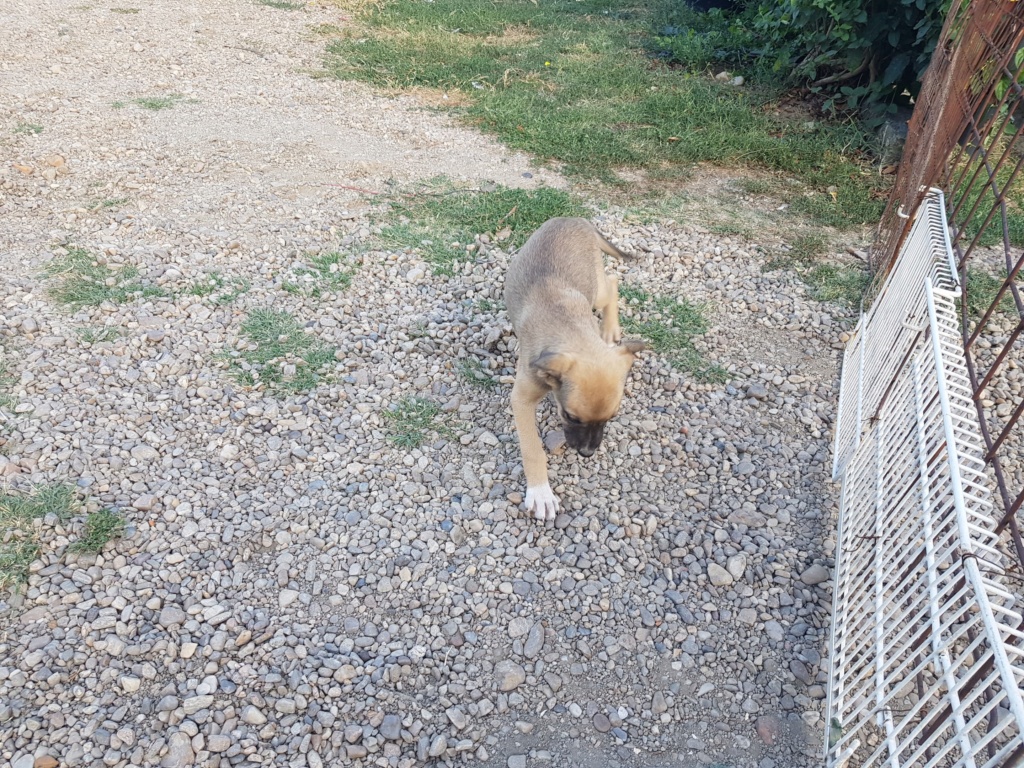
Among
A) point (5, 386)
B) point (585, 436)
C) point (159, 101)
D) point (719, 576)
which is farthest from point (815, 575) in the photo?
point (159, 101)

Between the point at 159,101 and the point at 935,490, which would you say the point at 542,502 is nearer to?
the point at 935,490

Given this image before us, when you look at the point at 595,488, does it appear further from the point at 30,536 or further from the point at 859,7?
the point at 859,7

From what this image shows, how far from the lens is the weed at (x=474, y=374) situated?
15.3 ft

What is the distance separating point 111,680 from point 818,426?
4.02 metres

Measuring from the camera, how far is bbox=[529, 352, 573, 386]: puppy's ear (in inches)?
134

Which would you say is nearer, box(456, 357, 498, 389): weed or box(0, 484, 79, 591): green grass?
box(0, 484, 79, 591): green grass

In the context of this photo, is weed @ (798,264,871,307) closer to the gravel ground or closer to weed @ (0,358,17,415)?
the gravel ground

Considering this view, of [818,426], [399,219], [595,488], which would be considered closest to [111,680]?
[595,488]

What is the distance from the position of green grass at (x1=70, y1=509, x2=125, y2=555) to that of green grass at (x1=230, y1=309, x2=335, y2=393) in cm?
122

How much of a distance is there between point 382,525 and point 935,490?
2558mm

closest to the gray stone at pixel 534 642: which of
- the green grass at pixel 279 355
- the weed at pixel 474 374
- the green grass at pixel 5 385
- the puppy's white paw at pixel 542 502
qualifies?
the puppy's white paw at pixel 542 502

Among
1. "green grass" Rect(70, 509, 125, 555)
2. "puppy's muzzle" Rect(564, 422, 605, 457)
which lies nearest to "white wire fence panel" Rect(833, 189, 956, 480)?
"puppy's muzzle" Rect(564, 422, 605, 457)

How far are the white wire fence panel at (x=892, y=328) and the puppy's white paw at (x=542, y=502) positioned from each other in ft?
5.34

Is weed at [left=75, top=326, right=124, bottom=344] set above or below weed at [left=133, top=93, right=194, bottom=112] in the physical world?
above
